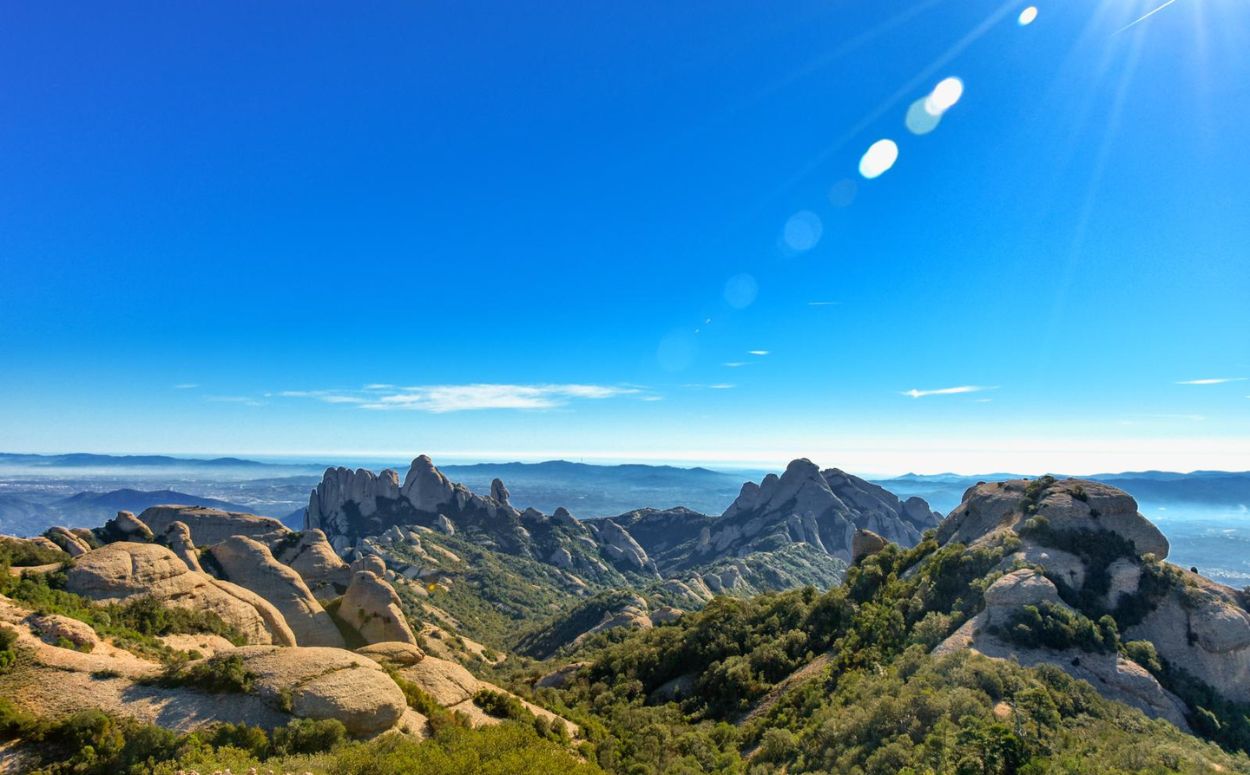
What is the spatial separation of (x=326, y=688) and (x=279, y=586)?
30.6 m

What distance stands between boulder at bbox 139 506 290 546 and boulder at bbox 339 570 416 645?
3548 centimetres

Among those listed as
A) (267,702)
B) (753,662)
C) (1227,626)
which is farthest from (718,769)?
(1227,626)

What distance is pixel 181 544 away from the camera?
175 ft

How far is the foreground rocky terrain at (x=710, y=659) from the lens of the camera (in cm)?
2016

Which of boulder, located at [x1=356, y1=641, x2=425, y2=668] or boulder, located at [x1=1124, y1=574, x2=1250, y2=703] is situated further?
boulder, located at [x1=356, y1=641, x2=425, y2=668]

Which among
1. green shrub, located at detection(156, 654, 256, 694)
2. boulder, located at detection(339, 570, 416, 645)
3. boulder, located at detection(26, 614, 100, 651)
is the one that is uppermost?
boulder, located at detection(26, 614, 100, 651)

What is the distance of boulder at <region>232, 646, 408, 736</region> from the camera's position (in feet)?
68.8

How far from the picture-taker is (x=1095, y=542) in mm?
38062

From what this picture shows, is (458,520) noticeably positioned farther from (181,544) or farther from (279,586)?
(279,586)

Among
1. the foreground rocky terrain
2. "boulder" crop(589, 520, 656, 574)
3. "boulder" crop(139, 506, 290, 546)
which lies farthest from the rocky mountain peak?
the foreground rocky terrain

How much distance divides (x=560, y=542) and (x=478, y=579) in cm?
4344

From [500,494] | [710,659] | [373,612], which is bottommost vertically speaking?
[710,659]

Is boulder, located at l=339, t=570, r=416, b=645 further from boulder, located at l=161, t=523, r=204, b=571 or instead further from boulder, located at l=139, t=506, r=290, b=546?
boulder, located at l=139, t=506, r=290, b=546

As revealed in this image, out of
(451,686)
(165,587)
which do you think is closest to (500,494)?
(165,587)
